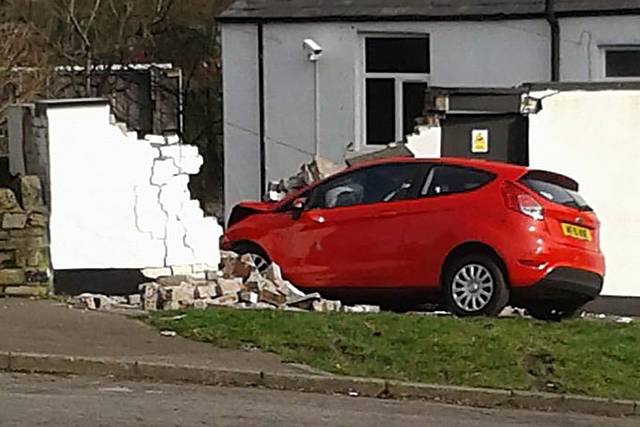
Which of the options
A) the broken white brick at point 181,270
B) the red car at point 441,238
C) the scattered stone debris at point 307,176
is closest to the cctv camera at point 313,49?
the scattered stone debris at point 307,176

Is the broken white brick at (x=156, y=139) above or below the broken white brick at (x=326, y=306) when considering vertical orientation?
above

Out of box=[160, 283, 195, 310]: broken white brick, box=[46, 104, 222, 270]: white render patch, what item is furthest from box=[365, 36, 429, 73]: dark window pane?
box=[160, 283, 195, 310]: broken white brick

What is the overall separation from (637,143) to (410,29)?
6026 mm

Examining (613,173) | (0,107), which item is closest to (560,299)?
(613,173)

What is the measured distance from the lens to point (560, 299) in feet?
52.4

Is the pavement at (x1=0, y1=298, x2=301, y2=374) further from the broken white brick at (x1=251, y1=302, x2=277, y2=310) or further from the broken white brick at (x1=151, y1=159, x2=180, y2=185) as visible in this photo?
the broken white brick at (x1=151, y1=159, x2=180, y2=185)

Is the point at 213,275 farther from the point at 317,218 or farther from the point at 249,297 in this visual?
the point at 317,218

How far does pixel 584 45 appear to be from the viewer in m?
23.9

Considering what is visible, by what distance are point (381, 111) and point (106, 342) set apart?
12955 millimetres

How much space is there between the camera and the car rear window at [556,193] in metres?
15.7

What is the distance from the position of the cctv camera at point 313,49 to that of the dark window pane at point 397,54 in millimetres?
770

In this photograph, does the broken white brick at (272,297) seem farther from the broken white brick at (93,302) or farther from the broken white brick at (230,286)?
the broken white brick at (93,302)

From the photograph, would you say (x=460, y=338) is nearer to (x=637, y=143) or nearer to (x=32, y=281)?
(x=32, y=281)

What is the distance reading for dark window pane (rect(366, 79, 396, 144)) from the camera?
25.3 m
